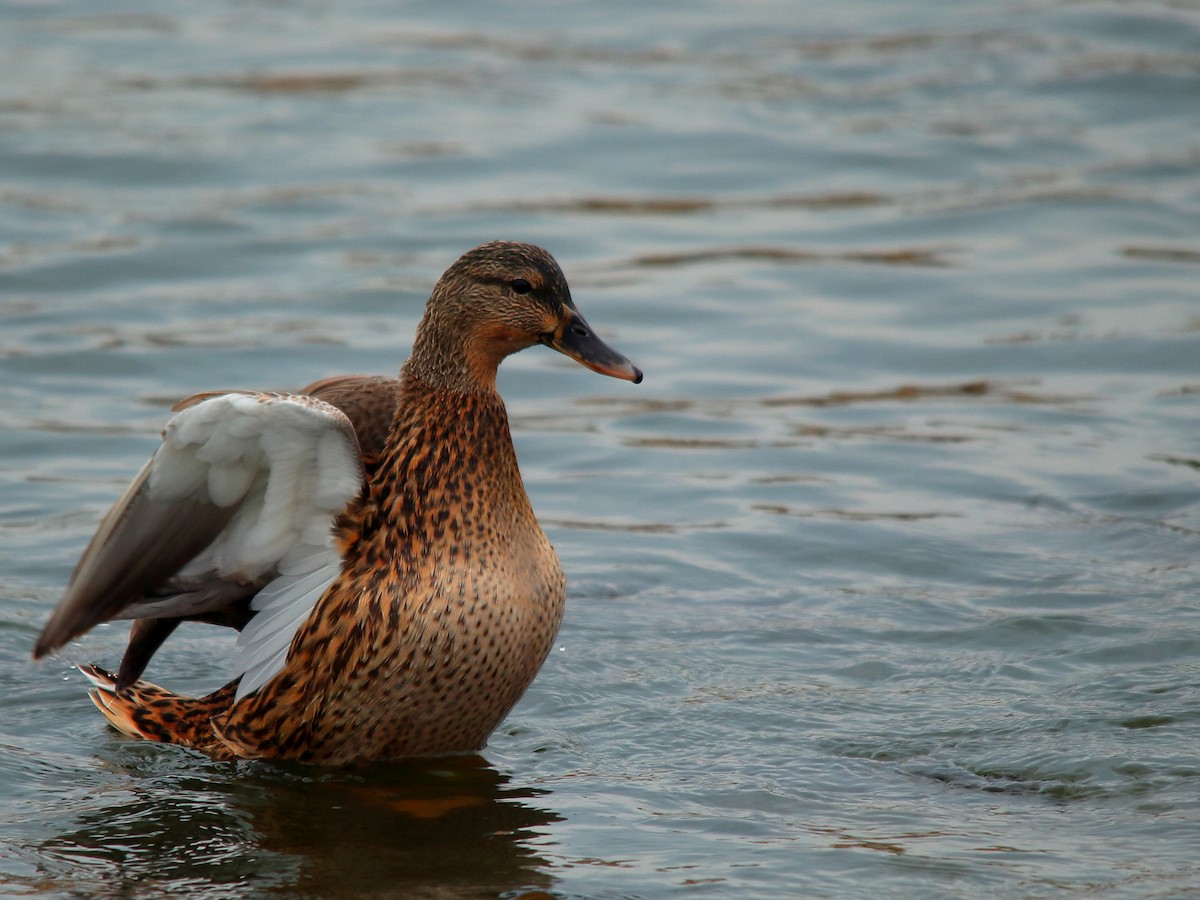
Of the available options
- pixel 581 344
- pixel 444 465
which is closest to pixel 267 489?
pixel 444 465

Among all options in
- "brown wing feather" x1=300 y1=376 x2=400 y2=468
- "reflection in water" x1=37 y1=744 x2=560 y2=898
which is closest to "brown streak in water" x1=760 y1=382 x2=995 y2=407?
"brown wing feather" x1=300 y1=376 x2=400 y2=468

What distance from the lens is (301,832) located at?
5.23 metres

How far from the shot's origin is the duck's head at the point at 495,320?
564cm

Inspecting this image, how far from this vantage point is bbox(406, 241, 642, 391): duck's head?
18.5 feet

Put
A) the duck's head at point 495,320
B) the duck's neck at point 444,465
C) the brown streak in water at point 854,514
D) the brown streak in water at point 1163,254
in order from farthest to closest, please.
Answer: the brown streak in water at point 1163,254, the brown streak in water at point 854,514, the duck's head at point 495,320, the duck's neck at point 444,465

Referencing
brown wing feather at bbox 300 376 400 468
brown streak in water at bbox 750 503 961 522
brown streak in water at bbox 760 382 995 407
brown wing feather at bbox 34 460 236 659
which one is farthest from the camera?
brown streak in water at bbox 760 382 995 407

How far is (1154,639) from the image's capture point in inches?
254

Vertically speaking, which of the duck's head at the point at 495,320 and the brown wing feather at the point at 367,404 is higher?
the duck's head at the point at 495,320

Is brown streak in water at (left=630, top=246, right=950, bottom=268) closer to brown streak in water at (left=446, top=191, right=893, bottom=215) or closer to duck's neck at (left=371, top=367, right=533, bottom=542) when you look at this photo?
brown streak in water at (left=446, top=191, right=893, bottom=215)

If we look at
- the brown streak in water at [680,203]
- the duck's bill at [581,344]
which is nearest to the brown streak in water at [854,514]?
the duck's bill at [581,344]

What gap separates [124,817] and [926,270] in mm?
7522

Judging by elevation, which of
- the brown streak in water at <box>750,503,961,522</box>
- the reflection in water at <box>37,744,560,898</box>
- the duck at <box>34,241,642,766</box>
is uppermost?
the duck at <box>34,241,642,766</box>

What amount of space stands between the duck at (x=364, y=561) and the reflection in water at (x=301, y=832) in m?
0.10

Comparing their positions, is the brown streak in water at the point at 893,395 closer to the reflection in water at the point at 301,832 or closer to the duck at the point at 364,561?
the duck at the point at 364,561
